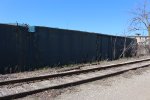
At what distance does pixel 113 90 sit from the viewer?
9539 millimetres

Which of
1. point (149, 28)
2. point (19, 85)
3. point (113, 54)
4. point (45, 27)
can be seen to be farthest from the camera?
point (149, 28)

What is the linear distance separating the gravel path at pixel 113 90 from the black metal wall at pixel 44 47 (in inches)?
180

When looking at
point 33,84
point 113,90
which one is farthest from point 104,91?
point 33,84

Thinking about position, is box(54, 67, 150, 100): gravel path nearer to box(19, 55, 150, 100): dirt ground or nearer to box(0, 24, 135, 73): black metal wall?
box(19, 55, 150, 100): dirt ground

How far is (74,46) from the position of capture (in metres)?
18.7

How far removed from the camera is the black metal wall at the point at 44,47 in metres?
13.6

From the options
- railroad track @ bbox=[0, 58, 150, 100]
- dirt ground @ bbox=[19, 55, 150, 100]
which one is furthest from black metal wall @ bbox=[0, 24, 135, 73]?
dirt ground @ bbox=[19, 55, 150, 100]

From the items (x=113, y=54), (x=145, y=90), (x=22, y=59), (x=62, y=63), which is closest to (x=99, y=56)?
(x=113, y=54)

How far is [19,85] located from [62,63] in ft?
25.4

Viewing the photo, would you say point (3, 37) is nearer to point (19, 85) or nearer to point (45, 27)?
point (45, 27)

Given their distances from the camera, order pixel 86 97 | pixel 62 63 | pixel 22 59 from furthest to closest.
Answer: pixel 62 63, pixel 22 59, pixel 86 97

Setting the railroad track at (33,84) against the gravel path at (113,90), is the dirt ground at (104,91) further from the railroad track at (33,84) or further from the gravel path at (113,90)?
the railroad track at (33,84)

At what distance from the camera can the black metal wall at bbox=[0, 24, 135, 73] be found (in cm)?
1359

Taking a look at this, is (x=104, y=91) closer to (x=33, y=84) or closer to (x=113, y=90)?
(x=113, y=90)
